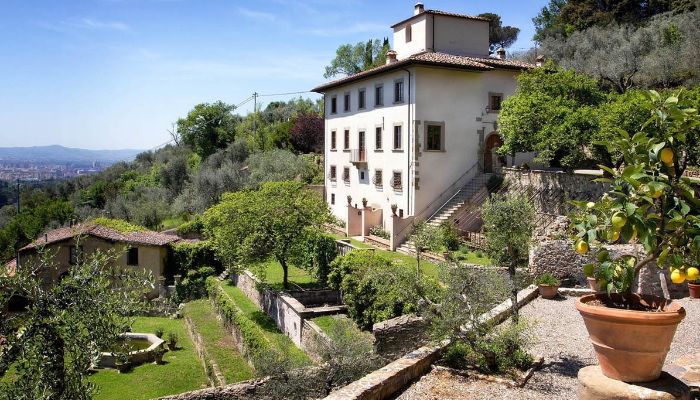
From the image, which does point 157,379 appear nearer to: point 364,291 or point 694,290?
point 364,291

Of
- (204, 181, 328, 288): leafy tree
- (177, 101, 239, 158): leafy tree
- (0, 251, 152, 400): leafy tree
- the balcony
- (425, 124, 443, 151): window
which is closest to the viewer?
(0, 251, 152, 400): leafy tree

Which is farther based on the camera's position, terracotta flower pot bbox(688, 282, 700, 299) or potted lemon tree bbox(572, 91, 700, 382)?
terracotta flower pot bbox(688, 282, 700, 299)

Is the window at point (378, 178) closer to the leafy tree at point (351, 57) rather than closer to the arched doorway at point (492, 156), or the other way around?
the arched doorway at point (492, 156)

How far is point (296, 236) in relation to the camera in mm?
25172

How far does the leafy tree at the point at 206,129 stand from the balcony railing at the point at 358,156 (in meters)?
35.9

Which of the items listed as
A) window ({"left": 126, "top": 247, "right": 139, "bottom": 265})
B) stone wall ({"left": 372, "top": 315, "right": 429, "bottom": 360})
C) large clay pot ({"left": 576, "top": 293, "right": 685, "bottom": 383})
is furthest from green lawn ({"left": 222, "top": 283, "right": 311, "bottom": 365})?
large clay pot ({"left": 576, "top": 293, "right": 685, "bottom": 383})

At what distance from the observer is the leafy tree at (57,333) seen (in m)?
7.71

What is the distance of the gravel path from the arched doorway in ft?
56.6

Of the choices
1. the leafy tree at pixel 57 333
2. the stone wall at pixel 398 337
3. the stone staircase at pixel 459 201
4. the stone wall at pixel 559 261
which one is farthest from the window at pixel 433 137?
the leafy tree at pixel 57 333

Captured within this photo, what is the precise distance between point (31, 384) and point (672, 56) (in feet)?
132

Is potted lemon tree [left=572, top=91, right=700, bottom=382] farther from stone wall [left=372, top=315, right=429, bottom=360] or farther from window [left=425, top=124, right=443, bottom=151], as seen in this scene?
window [left=425, top=124, right=443, bottom=151]

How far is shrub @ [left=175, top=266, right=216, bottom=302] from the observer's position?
32219 mm

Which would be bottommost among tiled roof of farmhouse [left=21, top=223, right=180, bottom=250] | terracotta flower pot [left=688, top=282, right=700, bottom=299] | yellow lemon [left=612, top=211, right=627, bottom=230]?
tiled roof of farmhouse [left=21, top=223, right=180, bottom=250]

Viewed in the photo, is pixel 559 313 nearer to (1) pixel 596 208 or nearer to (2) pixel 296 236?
(1) pixel 596 208
